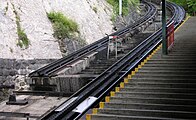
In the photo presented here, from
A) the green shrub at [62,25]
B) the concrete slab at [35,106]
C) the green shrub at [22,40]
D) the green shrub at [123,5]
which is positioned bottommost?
the concrete slab at [35,106]

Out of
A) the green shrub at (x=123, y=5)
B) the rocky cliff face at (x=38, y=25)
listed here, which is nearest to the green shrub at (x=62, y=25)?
the rocky cliff face at (x=38, y=25)

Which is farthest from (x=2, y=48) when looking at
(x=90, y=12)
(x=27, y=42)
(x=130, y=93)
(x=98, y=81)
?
(x=90, y=12)

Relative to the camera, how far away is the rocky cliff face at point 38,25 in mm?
12391

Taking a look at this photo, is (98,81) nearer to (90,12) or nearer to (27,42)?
(27,42)

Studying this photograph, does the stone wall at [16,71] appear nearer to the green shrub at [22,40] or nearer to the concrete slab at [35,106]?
the concrete slab at [35,106]

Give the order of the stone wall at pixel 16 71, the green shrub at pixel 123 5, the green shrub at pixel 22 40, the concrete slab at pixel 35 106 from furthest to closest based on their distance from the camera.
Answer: the green shrub at pixel 123 5 → the green shrub at pixel 22 40 → the stone wall at pixel 16 71 → the concrete slab at pixel 35 106

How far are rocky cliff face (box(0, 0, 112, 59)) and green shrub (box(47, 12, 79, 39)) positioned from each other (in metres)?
0.30

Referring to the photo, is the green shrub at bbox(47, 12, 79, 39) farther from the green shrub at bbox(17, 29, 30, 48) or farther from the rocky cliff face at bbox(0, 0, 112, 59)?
the green shrub at bbox(17, 29, 30, 48)

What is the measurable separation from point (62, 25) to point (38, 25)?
56.0 inches

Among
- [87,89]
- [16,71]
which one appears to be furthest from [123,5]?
[87,89]

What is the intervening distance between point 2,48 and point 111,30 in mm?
10454

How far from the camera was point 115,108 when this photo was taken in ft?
23.6

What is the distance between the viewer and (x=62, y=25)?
15469 mm

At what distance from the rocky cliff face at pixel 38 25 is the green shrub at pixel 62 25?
304 mm
